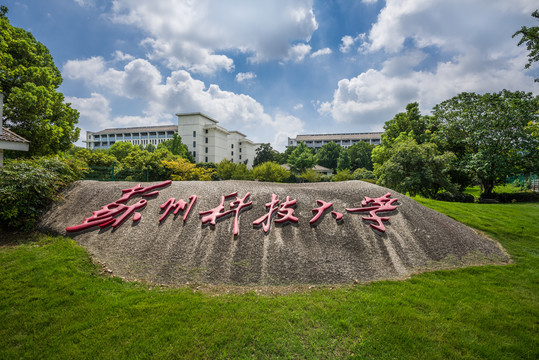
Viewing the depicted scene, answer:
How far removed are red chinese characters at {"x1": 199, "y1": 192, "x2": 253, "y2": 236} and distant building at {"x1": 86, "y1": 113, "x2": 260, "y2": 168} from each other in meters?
54.3

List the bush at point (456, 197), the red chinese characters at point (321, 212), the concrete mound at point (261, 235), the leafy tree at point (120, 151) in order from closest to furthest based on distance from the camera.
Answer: the concrete mound at point (261, 235), the red chinese characters at point (321, 212), the bush at point (456, 197), the leafy tree at point (120, 151)

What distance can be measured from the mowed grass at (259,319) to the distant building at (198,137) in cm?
5759

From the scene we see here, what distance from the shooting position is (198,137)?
61.8 metres

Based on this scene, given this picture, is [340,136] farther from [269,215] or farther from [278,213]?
[269,215]

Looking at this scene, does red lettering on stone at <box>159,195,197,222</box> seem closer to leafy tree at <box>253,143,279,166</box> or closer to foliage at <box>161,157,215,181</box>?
foliage at <box>161,157,215,181</box>

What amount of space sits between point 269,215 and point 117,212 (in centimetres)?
533

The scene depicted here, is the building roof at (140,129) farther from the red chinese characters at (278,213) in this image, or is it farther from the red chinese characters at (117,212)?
the red chinese characters at (278,213)

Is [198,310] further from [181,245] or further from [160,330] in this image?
[181,245]

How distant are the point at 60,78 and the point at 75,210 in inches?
563

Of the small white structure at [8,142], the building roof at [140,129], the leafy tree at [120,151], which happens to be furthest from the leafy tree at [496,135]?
the building roof at [140,129]

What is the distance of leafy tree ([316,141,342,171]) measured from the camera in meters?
63.5

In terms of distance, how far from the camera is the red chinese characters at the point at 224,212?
7.64 metres

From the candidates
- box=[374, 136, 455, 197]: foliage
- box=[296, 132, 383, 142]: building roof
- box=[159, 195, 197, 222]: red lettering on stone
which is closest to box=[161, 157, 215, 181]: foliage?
box=[159, 195, 197, 222]: red lettering on stone

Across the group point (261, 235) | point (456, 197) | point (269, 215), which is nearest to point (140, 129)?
point (269, 215)
